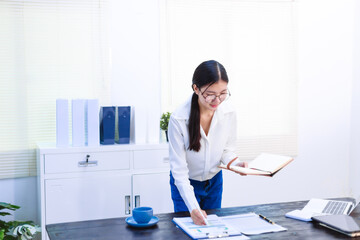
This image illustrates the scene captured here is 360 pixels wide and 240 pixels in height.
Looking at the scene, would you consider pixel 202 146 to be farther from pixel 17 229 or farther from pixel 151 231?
pixel 17 229

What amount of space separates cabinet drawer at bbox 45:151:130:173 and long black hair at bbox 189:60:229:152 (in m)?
1.09

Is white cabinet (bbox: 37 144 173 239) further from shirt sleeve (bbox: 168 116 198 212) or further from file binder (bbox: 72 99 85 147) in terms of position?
shirt sleeve (bbox: 168 116 198 212)

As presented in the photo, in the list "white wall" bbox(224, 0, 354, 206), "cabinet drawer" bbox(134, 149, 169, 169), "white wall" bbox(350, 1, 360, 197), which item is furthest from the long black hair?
"white wall" bbox(350, 1, 360, 197)

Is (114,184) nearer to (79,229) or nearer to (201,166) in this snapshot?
(201,166)

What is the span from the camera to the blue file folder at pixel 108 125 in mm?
3383

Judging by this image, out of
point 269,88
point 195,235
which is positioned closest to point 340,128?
point 269,88

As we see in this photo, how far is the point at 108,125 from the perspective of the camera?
11.1 ft

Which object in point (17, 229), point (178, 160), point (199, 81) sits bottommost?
point (17, 229)

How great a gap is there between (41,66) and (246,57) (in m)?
1.88

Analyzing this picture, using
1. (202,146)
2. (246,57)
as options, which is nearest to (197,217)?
(202,146)

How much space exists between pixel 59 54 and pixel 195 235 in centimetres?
230

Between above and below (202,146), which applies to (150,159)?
below

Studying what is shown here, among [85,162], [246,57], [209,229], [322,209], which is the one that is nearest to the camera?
[209,229]

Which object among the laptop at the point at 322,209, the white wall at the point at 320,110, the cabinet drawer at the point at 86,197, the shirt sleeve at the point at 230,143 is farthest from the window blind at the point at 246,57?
the laptop at the point at 322,209
